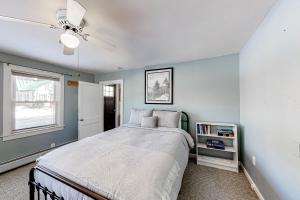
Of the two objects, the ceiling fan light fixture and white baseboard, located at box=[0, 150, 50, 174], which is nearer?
the ceiling fan light fixture

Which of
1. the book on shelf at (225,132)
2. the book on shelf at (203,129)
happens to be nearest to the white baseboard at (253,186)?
the book on shelf at (225,132)

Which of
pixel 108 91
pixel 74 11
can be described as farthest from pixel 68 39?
pixel 108 91

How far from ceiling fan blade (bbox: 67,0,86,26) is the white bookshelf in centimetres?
266

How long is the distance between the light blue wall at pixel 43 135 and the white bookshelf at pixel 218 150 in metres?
3.59

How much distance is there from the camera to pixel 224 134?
8.43ft

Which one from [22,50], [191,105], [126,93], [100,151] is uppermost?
[22,50]

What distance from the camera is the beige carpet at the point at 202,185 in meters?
1.82

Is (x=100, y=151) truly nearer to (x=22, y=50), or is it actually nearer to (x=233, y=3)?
(x=233, y=3)

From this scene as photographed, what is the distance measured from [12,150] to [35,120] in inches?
27.9

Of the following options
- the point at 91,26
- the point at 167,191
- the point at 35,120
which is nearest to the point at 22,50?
the point at 35,120

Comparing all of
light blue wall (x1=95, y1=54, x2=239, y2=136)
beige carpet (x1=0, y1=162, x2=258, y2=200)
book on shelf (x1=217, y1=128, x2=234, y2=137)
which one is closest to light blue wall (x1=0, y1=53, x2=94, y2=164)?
beige carpet (x1=0, y1=162, x2=258, y2=200)

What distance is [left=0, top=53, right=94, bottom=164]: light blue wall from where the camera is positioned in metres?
2.58

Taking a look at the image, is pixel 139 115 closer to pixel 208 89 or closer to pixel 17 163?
pixel 208 89

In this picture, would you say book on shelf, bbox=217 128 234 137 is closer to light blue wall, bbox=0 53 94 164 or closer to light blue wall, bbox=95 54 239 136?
light blue wall, bbox=95 54 239 136
